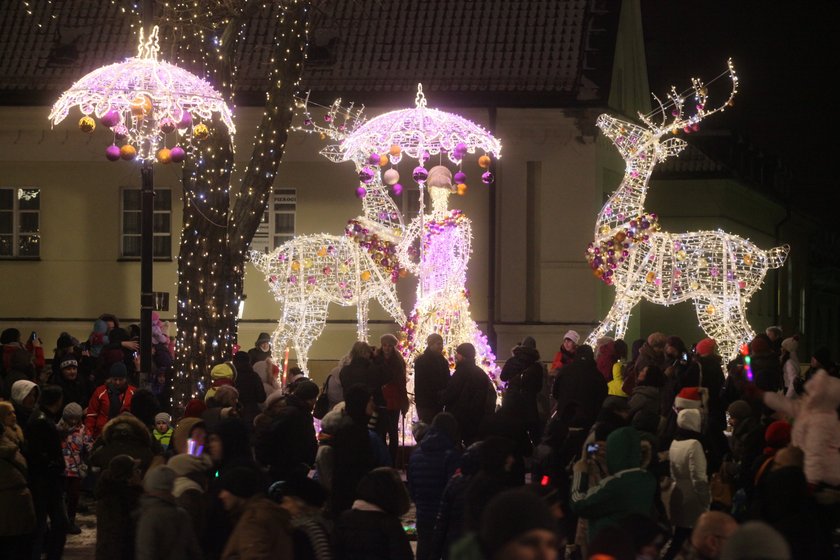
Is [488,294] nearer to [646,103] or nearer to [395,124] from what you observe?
[646,103]

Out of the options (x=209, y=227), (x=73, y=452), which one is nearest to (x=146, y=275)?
(x=209, y=227)

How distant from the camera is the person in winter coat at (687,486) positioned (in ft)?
42.0

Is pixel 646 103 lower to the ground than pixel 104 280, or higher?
higher

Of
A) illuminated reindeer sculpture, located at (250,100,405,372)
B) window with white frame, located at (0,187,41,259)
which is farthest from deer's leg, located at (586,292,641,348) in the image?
window with white frame, located at (0,187,41,259)

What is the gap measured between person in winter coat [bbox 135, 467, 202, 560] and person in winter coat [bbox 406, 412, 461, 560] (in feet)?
9.33

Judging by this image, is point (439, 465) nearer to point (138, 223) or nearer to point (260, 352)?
point (260, 352)

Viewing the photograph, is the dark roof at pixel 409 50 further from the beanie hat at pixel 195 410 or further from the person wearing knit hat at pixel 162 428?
the beanie hat at pixel 195 410

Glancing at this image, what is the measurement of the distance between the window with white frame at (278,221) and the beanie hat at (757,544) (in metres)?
26.0

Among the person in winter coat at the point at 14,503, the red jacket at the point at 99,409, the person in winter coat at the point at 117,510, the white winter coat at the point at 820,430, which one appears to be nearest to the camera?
the person in winter coat at the point at 117,510

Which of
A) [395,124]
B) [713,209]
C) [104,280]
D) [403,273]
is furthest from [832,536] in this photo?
[713,209]

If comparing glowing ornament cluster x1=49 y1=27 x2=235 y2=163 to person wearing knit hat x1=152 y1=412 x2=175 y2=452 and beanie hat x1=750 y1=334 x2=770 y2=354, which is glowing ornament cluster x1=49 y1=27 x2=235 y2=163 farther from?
beanie hat x1=750 y1=334 x2=770 y2=354

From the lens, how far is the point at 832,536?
10.7 meters

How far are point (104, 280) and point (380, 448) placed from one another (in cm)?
2136

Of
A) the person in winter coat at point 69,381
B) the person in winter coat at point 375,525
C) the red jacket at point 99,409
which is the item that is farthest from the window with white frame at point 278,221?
the person in winter coat at point 375,525
